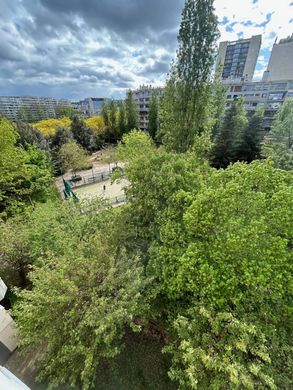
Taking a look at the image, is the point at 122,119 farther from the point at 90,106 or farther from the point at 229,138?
the point at 90,106

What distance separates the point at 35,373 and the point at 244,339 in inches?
299

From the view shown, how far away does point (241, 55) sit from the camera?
5672cm

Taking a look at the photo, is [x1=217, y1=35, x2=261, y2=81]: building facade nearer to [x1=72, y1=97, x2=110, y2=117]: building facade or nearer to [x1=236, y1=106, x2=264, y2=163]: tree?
[x1=236, y1=106, x2=264, y2=163]: tree

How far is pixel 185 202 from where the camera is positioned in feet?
21.0

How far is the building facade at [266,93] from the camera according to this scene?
35.3 metres

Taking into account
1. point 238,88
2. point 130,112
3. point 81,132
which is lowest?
point 81,132

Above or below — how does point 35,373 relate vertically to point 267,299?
below

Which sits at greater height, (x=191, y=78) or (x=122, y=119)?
(x=191, y=78)

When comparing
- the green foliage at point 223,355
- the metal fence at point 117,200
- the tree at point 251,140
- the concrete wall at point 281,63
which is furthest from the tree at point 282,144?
the concrete wall at point 281,63

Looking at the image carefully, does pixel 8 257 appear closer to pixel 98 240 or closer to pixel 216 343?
pixel 98 240

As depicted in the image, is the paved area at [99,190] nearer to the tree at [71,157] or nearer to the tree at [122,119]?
the tree at [71,157]

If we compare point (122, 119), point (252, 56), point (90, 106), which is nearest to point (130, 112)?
point (122, 119)

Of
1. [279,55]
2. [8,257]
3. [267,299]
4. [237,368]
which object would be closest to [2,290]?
[8,257]

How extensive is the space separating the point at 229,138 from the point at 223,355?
70.7 ft
